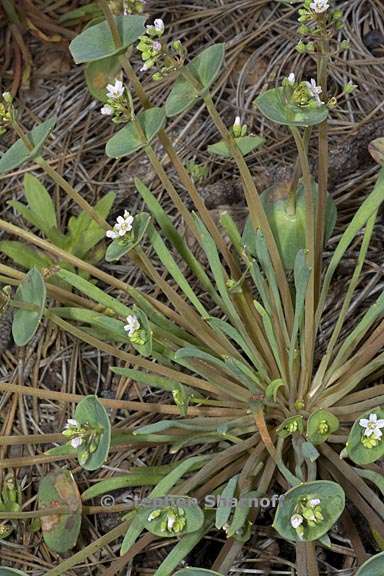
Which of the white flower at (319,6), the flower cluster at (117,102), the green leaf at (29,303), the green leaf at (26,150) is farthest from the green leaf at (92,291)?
the white flower at (319,6)

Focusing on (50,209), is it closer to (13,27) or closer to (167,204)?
(167,204)

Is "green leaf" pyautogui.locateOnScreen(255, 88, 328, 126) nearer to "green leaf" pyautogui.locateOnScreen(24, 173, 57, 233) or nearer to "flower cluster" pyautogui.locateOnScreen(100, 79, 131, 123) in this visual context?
"flower cluster" pyautogui.locateOnScreen(100, 79, 131, 123)

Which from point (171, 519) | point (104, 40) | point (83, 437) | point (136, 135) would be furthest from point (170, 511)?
point (104, 40)

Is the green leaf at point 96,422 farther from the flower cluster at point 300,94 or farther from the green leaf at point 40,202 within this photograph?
the green leaf at point 40,202

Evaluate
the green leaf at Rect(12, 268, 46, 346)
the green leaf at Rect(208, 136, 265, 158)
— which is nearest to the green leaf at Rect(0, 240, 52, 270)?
the green leaf at Rect(12, 268, 46, 346)

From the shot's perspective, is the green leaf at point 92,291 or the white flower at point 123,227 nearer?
the white flower at point 123,227
